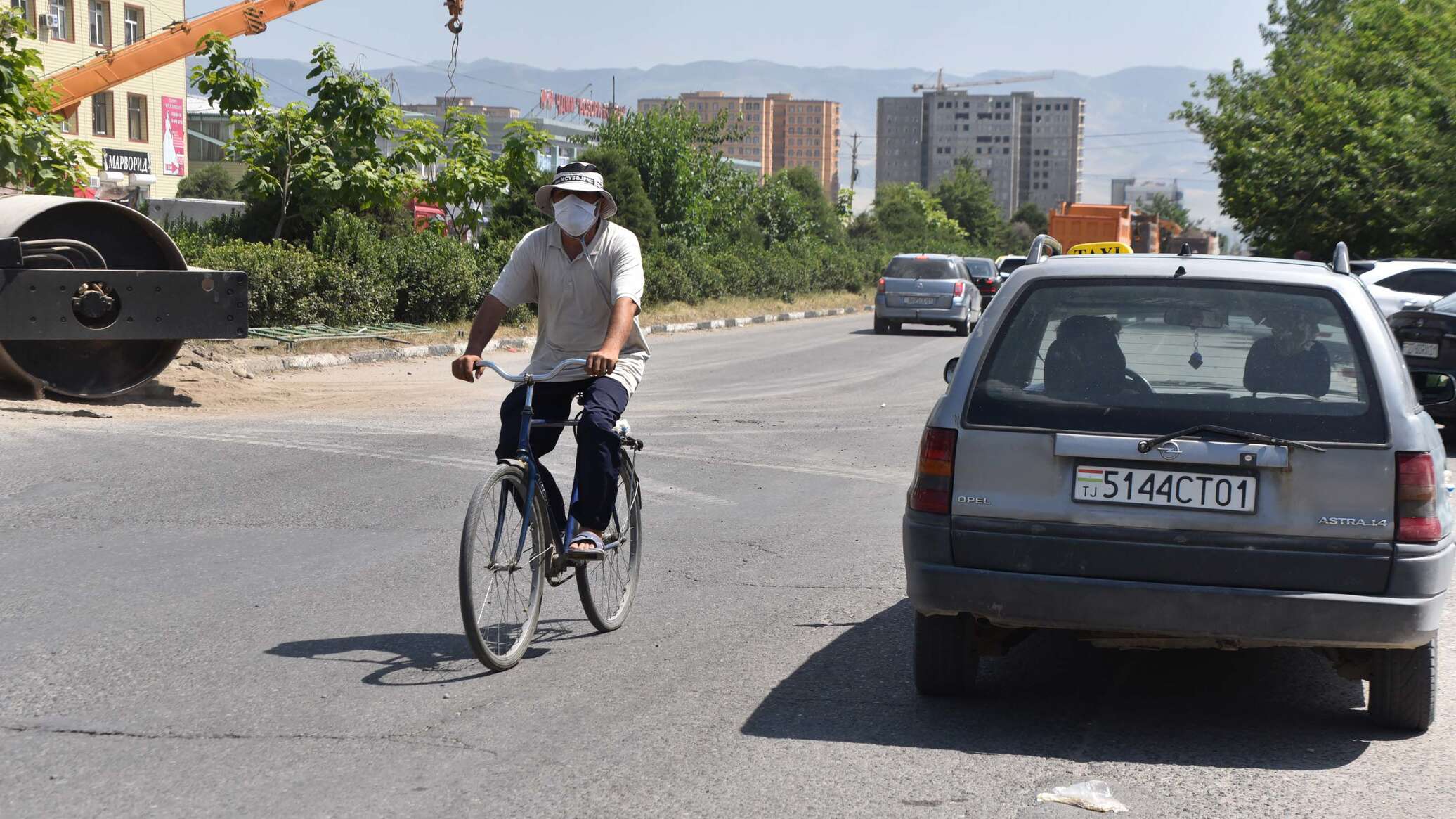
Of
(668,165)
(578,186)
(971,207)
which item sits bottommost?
(578,186)

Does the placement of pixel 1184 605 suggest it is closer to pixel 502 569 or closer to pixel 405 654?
pixel 502 569

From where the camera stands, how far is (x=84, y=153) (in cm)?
1775

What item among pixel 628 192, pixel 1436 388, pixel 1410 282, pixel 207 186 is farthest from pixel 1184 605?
pixel 207 186

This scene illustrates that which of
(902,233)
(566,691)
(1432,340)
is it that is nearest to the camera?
(566,691)

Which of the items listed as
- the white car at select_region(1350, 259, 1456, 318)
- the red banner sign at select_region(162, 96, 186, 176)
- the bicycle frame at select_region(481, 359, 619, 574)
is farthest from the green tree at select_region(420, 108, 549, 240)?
the red banner sign at select_region(162, 96, 186, 176)

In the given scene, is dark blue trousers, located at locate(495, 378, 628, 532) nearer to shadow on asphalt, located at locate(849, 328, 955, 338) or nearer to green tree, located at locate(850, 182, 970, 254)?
shadow on asphalt, located at locate(849, 328, 955, 338)

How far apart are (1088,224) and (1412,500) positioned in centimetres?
4296

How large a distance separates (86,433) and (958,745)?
8249mm

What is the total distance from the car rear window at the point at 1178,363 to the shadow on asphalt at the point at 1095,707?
970 millimetres

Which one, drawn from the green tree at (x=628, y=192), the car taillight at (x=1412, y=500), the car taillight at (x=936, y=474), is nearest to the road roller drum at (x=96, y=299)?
the car taillight at (x=936, y=474)

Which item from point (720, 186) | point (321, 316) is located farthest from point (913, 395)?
point (720, 186)

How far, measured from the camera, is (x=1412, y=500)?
13.8ft

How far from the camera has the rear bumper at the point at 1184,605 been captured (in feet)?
13.7

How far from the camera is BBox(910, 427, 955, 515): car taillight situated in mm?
4508
